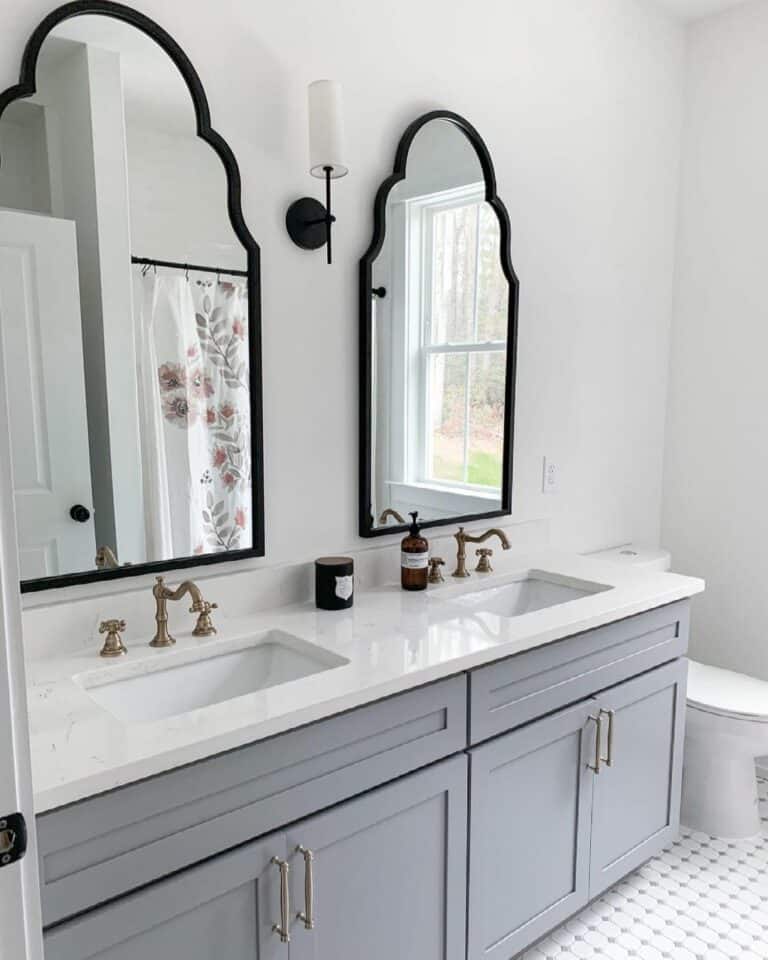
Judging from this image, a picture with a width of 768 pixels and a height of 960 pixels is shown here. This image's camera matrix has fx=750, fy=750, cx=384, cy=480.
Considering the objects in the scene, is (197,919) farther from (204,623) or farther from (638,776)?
(638,776)

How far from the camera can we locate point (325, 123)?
1698mm

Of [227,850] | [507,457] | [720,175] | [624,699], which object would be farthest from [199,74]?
[720,175]

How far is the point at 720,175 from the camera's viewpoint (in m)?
2.80

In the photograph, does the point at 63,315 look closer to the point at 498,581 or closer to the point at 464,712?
the point at 464,712

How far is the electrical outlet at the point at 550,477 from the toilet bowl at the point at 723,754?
0.77 metres

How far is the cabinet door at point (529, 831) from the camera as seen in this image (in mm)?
1628

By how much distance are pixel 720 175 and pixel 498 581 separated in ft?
5.98

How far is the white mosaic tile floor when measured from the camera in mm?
1906

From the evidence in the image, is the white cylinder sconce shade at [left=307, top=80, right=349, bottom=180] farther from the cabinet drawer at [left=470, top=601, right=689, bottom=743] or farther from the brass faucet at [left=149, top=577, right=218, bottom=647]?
the cabinet drawer at [left=470, top=601, right=689, bottom=743]

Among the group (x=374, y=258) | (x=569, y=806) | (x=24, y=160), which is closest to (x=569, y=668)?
(x=569, y=806)

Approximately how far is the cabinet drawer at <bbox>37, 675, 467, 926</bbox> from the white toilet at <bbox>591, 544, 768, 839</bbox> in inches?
46.1

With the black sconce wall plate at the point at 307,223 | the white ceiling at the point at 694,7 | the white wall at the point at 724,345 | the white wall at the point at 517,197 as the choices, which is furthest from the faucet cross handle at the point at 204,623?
the white ceiling at the point at 694,7

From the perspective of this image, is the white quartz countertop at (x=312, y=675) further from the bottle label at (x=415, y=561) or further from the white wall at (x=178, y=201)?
the white wall at (x=178, y=201)

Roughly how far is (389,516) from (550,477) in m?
0.74
